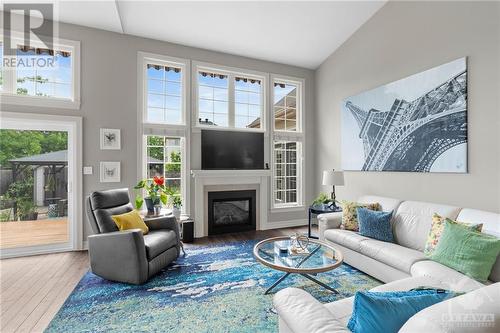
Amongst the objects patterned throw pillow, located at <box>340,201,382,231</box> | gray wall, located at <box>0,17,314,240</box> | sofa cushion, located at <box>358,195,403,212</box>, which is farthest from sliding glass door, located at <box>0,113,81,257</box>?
sofa cushion, located at <box>358,195,403,212</box>

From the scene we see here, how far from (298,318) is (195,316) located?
136cm

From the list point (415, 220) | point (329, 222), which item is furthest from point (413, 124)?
point (329, 222)

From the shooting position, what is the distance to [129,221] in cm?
300

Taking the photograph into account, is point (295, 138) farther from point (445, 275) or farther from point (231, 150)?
point (445, 275)

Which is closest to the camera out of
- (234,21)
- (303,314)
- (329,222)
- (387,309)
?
(387,309)

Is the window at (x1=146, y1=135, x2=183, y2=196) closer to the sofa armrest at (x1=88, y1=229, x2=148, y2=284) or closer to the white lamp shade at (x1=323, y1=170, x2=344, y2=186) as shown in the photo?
the sofa armrest at (x1=88, y1=229, x2=148, y2=284)

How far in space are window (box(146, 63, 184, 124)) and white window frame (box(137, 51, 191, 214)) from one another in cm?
7

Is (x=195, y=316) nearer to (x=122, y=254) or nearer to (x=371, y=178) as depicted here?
(x=122, y=254)

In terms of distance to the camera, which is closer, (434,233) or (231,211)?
(434,233)

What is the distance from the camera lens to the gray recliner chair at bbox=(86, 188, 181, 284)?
2662mm

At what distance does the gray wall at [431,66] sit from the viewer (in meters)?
2.67

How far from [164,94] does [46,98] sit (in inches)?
67.0

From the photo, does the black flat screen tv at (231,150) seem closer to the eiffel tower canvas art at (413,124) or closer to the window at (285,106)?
the window at (285,106)

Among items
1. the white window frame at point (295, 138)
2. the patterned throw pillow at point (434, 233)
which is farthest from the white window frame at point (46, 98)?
the patterned throw pillow at point (434, 233)
